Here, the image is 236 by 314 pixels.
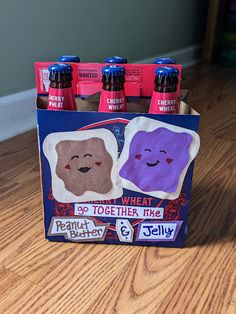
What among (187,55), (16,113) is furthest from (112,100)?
(187,55)

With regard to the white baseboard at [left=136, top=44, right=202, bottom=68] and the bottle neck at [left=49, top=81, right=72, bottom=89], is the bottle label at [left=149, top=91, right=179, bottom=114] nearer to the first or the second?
the bottle neck at [left=49, top=81, right=72, bottom=89]

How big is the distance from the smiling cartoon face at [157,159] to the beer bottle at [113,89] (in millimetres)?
63

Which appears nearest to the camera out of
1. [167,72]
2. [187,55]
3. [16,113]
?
[167,72]

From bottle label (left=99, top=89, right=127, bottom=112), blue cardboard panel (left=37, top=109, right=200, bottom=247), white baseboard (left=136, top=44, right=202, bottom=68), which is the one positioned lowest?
white baseboard (left=136, top=44, right=202, bottom=68)

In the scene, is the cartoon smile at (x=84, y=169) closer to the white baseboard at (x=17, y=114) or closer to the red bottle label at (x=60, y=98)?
the red bottle label at (x=60, y=98)

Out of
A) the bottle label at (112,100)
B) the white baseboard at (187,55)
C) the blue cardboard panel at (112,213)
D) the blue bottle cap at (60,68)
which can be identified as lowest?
the white baseboard at (187,55)

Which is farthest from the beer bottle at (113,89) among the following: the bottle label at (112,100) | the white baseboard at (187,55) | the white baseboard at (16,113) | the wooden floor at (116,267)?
the white baseboard at (187,55)

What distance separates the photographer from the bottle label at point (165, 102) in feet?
2.02

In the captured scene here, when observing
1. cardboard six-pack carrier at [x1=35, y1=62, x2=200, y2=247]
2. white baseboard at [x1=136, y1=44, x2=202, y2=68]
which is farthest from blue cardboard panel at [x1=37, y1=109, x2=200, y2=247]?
white baseboard at [x1=136, y1=44, x2=202, y2=68]

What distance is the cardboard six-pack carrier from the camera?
0.60 metres

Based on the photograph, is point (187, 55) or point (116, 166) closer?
point (116, 166)

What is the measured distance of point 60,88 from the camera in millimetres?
615

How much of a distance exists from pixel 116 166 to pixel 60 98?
0.14m

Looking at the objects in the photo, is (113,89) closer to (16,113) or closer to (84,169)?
(84,169)
